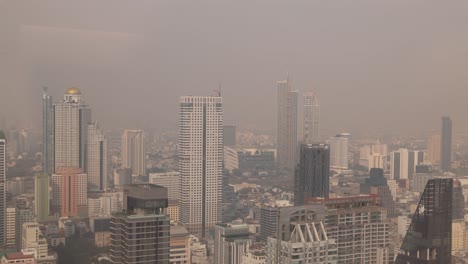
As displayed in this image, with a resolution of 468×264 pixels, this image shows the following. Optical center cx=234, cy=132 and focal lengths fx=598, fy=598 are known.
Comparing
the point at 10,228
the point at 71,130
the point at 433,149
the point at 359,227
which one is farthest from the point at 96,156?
the point at 433,149

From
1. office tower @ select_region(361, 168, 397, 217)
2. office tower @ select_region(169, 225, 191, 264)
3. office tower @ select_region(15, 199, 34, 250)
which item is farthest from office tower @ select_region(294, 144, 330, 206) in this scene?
office tower @ select_region(15, 199, 34, 250)

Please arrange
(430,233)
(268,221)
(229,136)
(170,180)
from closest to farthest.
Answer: (430,233)
(268,221)
(170,180)
(229,136)

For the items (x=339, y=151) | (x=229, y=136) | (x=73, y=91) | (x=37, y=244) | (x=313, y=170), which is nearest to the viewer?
(x=37, y=244)

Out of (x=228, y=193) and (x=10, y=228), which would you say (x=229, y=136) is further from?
(x=10, y=228)

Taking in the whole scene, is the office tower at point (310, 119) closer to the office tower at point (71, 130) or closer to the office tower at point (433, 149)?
the office tower at point (433, 149)

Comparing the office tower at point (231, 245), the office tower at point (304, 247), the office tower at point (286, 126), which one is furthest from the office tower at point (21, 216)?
the office tower at point (286, 126)

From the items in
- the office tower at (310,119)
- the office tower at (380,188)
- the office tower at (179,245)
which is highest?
the office tower at (310,119)
